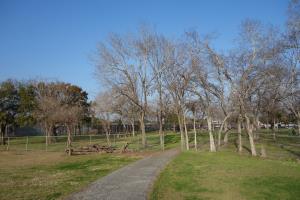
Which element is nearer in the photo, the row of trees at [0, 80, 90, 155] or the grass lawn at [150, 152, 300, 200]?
the grass lawn at [150, 152, 300, 200]

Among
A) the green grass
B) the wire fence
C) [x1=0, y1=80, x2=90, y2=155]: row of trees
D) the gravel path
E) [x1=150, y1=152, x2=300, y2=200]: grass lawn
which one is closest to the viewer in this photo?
the gravel path

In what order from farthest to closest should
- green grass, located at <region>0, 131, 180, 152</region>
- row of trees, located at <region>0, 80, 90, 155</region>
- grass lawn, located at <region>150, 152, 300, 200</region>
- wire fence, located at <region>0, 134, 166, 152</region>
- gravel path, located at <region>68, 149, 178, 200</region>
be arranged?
row of trees, located at <region>0, 80, 90, 155</region> → green grass, located at <region>0, 131, 180, 152</region> → wire fence, located at <region>0, 134, 166, 152</region> → grass lawn, located at <region>150, 152, 300, 200</region> → gravel path, located at <region>68, 149, 178, 200</region>

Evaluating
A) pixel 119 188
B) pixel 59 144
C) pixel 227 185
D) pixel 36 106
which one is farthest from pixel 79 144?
pixel 227 185

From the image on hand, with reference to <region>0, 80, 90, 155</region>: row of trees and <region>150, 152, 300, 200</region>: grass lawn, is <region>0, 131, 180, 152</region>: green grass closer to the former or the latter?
<region>0, 80, 90, 155</region>: row of trees

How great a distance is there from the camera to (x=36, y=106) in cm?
4756

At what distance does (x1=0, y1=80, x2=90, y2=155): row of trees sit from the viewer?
4450cm

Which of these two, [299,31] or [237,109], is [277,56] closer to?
[299,31]

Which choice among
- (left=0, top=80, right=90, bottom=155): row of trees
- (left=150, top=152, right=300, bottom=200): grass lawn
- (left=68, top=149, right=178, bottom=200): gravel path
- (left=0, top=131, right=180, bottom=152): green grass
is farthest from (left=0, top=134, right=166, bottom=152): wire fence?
(left=150, top=152, right=300, bottom=200): grass lawn

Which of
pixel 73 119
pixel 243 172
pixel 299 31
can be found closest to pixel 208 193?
pixel 243 172

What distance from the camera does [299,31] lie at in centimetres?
1872

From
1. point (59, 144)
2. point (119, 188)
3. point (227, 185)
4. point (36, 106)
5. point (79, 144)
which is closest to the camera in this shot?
point (119, 188)

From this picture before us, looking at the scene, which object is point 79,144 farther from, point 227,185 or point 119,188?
point 227,185

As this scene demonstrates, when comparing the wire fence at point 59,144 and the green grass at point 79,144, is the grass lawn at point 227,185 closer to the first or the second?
the wire fence at point 59,144

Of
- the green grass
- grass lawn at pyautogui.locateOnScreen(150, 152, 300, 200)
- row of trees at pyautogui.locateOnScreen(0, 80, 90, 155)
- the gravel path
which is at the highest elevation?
row of trees at pyautogui.locateOnScreen(0, 80, 90, 155)
